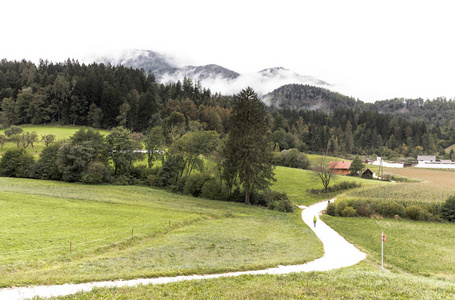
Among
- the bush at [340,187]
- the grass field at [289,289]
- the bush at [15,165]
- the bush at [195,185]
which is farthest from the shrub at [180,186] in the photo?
the grass field at [289,289]

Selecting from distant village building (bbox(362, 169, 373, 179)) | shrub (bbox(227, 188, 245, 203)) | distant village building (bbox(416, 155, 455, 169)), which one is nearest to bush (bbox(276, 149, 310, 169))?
distant village building (bbox(362, 169, 373, 179))

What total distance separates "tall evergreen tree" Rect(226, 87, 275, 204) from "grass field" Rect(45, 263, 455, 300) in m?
30.0

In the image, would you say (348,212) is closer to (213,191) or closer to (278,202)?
(278,202)

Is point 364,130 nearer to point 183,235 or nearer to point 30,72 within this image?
point 183,235

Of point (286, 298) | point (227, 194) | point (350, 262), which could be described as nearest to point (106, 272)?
point (286, 298)

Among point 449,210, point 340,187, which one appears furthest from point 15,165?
point 449,210

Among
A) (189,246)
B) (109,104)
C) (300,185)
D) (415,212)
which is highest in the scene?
(109,104)

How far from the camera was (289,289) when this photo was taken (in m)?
10.0

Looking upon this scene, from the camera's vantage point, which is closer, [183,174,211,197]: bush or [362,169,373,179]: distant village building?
[183,174,211,197]: bush

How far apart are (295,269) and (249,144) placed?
27.8 m

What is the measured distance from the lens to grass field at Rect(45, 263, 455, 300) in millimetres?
9258

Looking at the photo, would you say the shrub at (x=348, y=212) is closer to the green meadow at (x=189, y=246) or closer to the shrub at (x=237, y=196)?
the green meadow at (x=189, y=246)

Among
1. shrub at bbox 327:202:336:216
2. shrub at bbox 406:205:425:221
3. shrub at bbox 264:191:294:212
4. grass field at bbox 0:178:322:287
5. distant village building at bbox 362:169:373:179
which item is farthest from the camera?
distant village building at bbox 362:169:373:179

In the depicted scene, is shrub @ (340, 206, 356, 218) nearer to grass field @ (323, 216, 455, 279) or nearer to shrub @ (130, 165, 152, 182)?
grass field @ (323, 216, 455, 279)
